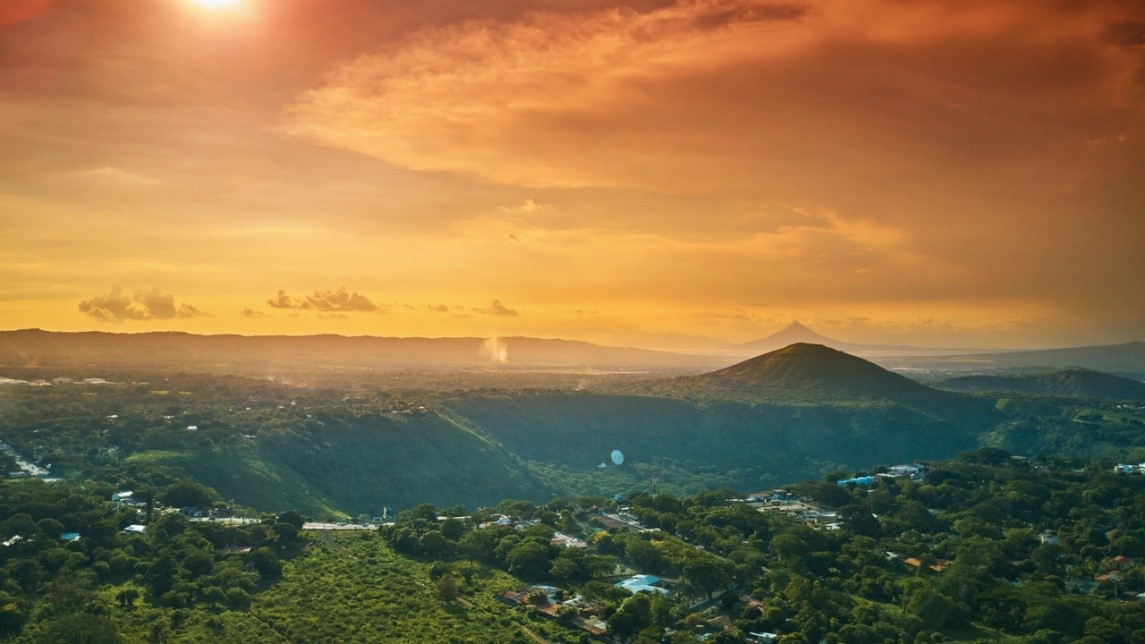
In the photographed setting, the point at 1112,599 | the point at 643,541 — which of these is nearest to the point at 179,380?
the point at 643,541

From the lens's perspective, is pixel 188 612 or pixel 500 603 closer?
pixel 188 612

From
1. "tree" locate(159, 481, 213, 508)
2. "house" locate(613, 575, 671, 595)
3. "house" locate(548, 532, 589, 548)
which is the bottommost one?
"house" locate(613, 575, 671, 595)

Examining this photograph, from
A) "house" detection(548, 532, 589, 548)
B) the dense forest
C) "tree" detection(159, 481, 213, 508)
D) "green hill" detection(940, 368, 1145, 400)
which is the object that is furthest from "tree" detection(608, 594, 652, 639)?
"green hill" detection(940, 368, 1145, 400)

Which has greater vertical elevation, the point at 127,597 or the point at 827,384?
the point at 827,384

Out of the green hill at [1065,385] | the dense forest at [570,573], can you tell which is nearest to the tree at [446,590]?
the dense forest at [570,573]

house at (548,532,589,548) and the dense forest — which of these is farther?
house at (548,532,589,548)

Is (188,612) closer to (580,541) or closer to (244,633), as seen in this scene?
(244,633)

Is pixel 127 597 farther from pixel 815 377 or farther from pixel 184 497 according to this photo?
pixel 815 377

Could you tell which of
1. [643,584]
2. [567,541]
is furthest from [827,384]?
[643,584]

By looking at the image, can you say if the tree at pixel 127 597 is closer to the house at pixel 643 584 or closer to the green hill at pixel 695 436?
the house at pixel 643 584

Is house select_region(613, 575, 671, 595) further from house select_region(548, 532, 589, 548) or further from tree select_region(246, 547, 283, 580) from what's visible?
tree select_region(246, 547, 283, 580)

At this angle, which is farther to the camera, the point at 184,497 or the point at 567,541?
the point at 184,497
